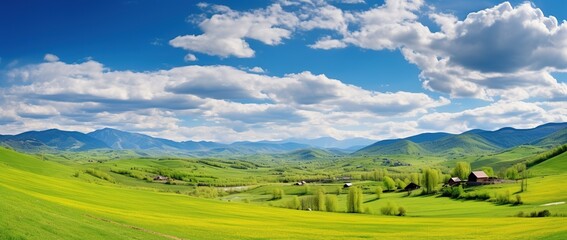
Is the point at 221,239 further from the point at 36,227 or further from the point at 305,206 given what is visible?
the point at 305,206

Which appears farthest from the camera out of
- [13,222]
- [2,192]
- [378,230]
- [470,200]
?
[470,200]

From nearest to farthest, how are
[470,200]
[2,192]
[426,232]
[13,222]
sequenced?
1. [13,222]
2. [2,192]
3. [426,232]
4. [470,200]

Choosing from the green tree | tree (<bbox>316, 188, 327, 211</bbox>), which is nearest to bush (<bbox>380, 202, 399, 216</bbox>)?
the green tree

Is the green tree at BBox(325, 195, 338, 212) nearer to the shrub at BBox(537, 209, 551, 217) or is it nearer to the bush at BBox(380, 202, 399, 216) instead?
the bush at BBox(380, 202, 399, 216)

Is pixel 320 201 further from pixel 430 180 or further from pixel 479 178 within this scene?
pixel 479 178

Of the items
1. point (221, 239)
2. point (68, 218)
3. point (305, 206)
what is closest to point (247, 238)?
point (221, 239)

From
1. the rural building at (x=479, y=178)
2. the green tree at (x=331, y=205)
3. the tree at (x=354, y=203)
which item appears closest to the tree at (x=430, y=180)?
the rural building at (x=479, y=178)

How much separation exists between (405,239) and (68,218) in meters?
41.4

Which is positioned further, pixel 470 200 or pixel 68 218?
pixel 470 200

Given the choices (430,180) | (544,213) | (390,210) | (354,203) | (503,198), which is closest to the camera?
(544,213)

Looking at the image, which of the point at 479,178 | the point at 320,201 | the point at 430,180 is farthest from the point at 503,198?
the point at 479,178

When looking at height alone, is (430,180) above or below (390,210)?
above

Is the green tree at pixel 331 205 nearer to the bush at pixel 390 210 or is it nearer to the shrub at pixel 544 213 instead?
the bush at pixel 390 210

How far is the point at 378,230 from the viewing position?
71.0m
